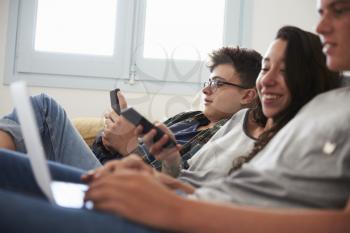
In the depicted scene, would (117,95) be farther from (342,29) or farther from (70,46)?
(70,46)

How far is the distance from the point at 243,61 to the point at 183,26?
854 mm

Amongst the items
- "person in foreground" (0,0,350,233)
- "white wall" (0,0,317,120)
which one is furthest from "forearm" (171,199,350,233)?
"white wall" (0,0,317,120)

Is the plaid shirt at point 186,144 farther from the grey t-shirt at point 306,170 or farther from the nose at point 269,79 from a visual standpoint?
the grey t-shirt at point 306,170

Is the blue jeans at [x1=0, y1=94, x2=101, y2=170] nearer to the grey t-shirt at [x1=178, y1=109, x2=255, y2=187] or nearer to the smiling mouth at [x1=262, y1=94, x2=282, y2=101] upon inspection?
the grey t-shirt at [x1=178, y1=109, x2=255, y2=187]

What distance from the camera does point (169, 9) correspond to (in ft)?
7.29

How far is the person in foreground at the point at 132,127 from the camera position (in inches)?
47.4

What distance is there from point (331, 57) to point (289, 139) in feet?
0.62

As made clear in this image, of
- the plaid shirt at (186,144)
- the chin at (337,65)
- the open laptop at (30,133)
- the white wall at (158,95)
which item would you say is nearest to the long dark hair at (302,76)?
the chin at (337,65)

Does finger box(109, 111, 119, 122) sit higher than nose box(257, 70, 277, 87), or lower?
lower

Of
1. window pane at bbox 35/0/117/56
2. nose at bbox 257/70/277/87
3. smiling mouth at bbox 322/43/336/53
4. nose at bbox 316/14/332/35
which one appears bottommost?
nose at bbox 257/70/277/87

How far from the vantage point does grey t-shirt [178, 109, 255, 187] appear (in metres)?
0.95

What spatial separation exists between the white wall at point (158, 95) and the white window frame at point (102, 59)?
0.04 m

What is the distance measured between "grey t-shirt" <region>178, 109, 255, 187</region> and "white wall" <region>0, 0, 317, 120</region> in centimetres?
106

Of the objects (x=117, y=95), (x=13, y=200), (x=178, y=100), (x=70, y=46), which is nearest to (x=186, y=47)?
(x=178, y=100)
